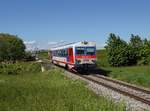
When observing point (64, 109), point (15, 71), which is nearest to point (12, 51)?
point (15, 71)

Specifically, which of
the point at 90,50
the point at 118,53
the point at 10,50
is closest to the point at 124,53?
the point at 118,53

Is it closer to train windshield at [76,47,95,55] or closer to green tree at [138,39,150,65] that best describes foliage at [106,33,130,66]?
green tree at [138,39,150,65]

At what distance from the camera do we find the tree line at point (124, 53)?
50875 mm

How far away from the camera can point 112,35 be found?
54.4 metres

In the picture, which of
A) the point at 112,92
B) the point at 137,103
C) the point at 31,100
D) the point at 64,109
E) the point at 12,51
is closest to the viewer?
the point at 64,109

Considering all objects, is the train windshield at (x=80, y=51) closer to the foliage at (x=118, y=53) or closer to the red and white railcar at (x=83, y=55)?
the red and white railcar at (x=83, y=55)

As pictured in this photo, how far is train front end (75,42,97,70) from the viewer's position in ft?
116

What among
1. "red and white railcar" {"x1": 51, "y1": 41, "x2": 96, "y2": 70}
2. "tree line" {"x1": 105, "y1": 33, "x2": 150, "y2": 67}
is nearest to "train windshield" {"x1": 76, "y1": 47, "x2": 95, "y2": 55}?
"red and white railcar" {"x1": 51, "y1": 41, "x2": 96, "y2": 70}

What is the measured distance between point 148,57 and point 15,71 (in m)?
20.1

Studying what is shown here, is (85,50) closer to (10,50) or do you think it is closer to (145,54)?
(145,54)

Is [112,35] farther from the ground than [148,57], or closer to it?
farther from the ground

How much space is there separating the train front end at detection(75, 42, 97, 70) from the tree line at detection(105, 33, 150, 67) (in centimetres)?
1518

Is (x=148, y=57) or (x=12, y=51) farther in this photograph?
(x=12, y=51)

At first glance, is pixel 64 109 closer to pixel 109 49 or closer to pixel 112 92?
pixel 112 92
